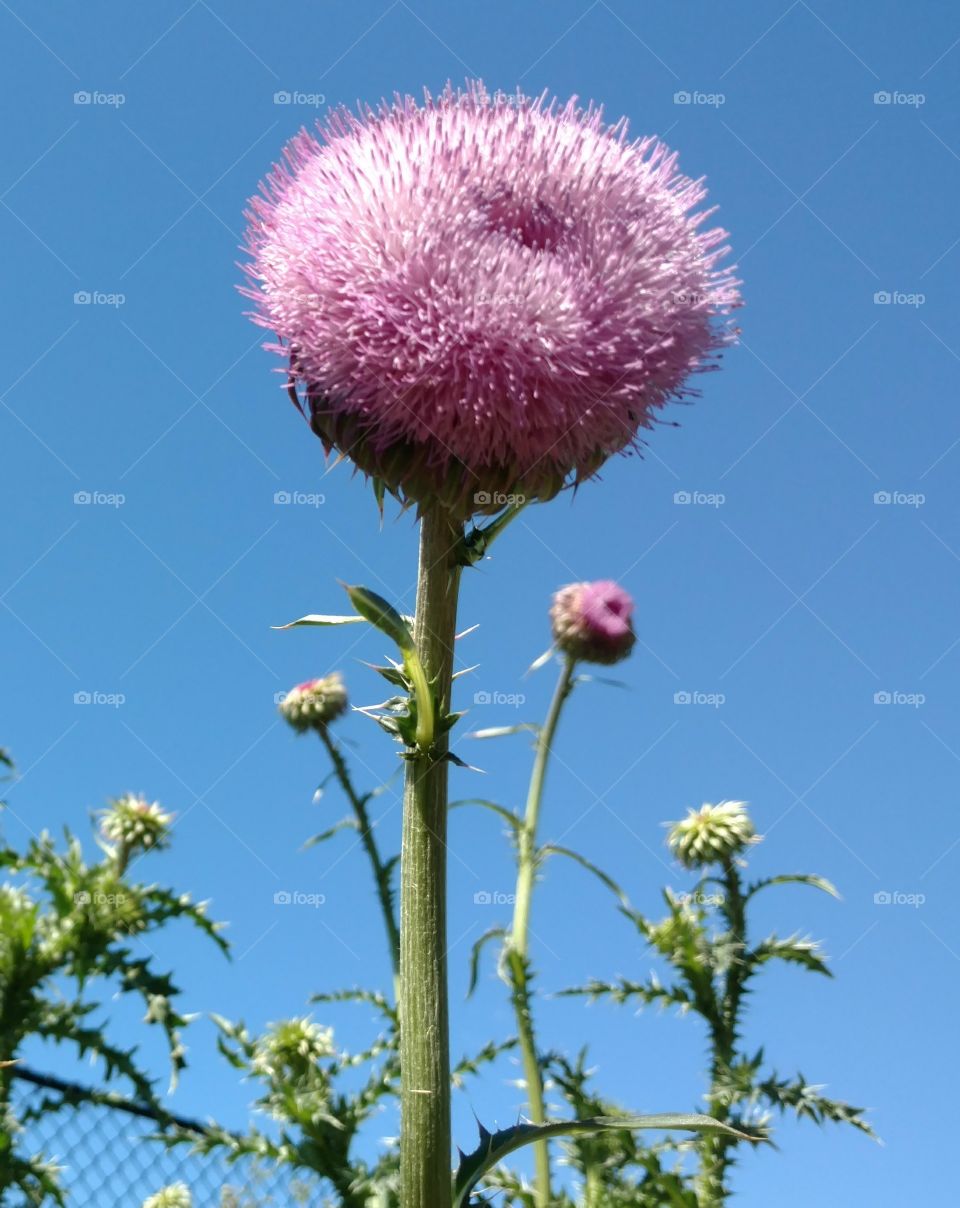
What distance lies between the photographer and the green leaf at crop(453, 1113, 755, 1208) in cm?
208

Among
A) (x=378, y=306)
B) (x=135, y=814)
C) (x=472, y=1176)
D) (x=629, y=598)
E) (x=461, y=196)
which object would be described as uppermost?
(x=629, y=598)

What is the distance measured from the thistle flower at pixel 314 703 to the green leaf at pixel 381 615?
109 inches

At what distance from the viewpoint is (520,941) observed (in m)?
3.48

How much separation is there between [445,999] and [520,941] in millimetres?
1438

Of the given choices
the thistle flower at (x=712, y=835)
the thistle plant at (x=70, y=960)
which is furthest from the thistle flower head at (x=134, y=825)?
the thistle flower at (x=712, y=835)

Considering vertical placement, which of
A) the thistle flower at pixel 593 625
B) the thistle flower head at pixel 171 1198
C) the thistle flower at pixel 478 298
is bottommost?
the thistle flower head at pixel 171 1198

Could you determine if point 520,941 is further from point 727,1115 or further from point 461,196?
point 461,196

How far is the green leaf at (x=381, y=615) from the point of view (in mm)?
2127

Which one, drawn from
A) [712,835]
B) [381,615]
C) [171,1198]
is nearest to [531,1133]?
[381,615]

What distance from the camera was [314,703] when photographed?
4879 millimetres

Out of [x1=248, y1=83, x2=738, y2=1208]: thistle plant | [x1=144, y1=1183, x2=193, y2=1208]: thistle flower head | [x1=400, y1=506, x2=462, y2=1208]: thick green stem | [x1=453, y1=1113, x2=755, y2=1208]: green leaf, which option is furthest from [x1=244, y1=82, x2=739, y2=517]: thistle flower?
[x1=144, y1=1183, x2=193, y2=1208]: thistle flower head

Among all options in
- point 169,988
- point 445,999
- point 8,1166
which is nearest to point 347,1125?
point 169,988

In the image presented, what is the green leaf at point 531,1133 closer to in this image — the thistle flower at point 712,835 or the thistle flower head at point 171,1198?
the thistle flower at point 712,835

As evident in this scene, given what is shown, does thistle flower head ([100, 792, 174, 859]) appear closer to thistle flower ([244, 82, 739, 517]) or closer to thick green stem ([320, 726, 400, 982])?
thick green stem ([320, 726, 400, 982])
